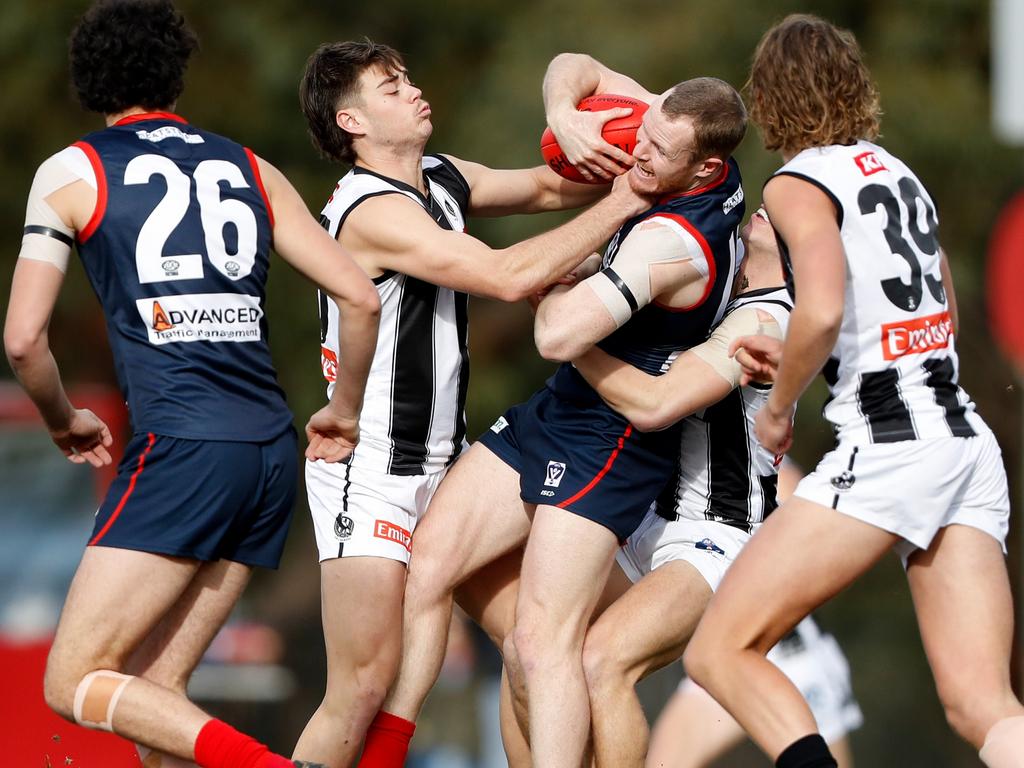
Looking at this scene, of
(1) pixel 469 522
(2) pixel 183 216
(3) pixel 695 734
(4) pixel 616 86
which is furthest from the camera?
(3) pixel 695 734

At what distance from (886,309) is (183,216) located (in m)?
2.18

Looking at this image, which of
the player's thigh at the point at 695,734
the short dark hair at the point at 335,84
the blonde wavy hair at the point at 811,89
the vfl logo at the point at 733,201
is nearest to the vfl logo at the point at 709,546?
the vfl logo at the point at 733,201

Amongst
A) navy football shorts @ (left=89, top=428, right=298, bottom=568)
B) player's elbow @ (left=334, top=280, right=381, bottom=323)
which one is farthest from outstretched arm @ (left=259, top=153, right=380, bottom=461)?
navy football shorts @ (left=89, top=428, right=298, bottom=568)

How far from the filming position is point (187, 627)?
4.99 meters

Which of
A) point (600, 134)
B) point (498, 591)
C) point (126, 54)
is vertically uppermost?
point (126, 54)

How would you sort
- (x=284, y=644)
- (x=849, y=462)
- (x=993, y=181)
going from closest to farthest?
(x=849, y=462) < (x=284, y=644) < (x=993, y=181)

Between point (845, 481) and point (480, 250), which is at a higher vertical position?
point (480, 250)

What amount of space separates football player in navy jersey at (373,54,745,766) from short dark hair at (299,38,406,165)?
903 millimetres

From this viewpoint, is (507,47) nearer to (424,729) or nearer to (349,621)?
(424,729)

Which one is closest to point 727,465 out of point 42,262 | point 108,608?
point 108,608

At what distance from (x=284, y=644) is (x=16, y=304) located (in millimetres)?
7518

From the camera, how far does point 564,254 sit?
17.0 feet

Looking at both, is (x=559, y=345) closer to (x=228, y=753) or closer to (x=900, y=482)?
(x=900, y=482)

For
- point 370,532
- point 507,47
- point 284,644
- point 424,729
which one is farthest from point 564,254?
point 507,47
